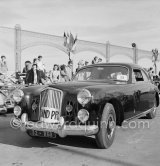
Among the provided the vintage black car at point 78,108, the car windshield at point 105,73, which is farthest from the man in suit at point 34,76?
the vintage black car at point 78,108

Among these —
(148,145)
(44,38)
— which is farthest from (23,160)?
(44,38)

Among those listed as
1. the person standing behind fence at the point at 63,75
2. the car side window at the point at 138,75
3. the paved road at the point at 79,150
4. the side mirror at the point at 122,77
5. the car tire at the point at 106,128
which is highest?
the person standing behind fence at the point at 63,75

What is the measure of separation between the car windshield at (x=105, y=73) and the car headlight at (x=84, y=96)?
142 cm

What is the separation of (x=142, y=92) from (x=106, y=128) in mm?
1961

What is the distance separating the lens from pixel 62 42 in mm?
33375

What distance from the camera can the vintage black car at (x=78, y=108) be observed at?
449cm

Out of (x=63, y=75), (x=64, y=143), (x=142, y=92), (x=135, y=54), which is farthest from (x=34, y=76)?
(x=135, y=54)

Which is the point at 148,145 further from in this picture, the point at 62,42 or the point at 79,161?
the point at 62,42

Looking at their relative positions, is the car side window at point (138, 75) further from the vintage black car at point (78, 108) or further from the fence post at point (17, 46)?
the fence post at point (17, 46)

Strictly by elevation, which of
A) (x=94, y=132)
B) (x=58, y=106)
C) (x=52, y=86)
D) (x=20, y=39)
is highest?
(x=20, y=39)

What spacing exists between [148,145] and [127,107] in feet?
2.69

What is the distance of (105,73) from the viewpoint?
6023mm

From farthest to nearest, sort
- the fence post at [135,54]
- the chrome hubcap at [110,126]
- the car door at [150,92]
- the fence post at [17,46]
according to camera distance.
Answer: the fence post at [135,54] → the fence post at [17,46] → the car door at [150,92] → the chrome hubcap at [110,126]

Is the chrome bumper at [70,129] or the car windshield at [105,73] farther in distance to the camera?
the car windshield at [105,73]
